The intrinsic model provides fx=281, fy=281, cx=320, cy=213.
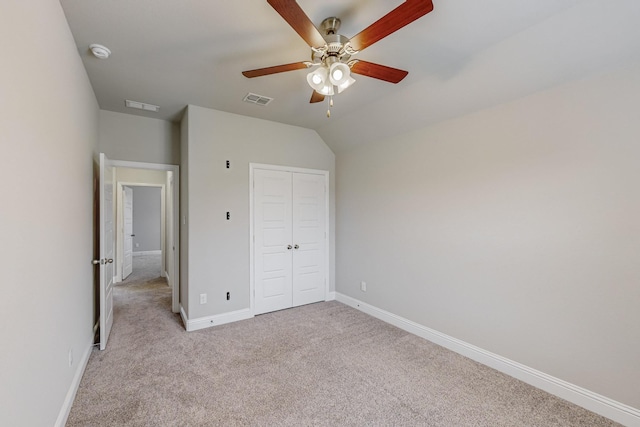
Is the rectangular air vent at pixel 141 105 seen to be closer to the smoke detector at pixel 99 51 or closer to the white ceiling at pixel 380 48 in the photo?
the white ceiling at pixel 380 48

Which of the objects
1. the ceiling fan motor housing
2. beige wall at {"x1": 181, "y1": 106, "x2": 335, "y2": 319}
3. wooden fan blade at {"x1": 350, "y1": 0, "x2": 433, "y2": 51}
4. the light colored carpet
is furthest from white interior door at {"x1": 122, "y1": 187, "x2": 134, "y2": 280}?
wooden fan blade at {"x1": 350, "y1": 0, "x2": 433, "y2": 51}

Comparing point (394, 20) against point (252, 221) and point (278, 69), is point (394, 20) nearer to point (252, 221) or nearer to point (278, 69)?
→ point (278, 69)

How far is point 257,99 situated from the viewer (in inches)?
129

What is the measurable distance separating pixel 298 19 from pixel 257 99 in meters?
1.92

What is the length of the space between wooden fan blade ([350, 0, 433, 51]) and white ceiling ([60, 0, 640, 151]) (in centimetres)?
33

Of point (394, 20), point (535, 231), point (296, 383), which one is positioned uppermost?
point (394, 20)

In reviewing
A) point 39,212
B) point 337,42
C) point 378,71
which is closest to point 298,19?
point 337,42

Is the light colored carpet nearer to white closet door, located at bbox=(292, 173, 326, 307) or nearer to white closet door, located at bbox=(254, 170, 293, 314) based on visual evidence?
white closet door, located at bbox=(254, 170, 293, 314)

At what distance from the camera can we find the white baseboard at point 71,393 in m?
1.84

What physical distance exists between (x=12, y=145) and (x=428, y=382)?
121 inches

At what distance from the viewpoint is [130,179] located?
605 centimetres

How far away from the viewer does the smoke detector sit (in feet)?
7.37

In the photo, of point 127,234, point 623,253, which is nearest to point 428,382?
point 623,253

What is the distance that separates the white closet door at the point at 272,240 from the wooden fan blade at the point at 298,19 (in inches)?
96.6
